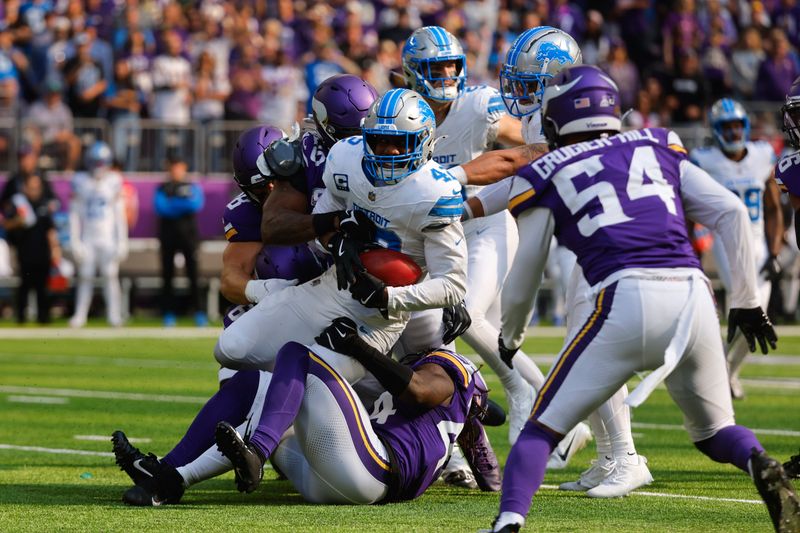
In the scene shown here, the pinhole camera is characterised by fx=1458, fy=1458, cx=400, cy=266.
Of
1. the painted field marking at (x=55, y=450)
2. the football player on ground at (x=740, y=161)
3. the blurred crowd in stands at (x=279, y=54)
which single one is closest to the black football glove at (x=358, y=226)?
the painted field marking at (x=55, y=450)

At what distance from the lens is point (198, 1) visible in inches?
716

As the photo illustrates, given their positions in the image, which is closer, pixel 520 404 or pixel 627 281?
pixel 627 281

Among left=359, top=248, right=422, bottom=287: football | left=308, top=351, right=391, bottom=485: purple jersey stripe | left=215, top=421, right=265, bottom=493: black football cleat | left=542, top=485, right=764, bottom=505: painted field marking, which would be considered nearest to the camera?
left=215, top=421, right=265, bottom=493: black football cleat

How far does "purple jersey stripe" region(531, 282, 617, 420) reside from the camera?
451 centimetres

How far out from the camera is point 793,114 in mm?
6262

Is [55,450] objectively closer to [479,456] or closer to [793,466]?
[479,456]

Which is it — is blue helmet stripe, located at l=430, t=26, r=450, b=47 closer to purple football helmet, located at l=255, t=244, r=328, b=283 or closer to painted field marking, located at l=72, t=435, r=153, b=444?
purple football helmet, located at l=255, t=244, r=328, b=283

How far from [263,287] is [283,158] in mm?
554

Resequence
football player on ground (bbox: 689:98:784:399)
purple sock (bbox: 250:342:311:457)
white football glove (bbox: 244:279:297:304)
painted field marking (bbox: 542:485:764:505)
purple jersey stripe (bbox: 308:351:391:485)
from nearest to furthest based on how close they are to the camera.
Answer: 1. purple sock (bbox: 250:342:311:457)
2. purple jersey stripe (bbox: 308:351:391:485)
3. painted field marking (bbox: 542:485:764:505)
4. white football glove (bbox: 244:279:297:304)
5. football player on ground (bbox: 689:98:784:399)

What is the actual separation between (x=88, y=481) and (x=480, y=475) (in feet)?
5.41

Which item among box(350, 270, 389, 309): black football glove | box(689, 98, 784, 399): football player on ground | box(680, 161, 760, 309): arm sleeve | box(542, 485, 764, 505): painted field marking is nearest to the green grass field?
box(542, 485, 764, 505): painted field marking

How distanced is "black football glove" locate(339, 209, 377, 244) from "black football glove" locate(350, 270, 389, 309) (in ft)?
0.70

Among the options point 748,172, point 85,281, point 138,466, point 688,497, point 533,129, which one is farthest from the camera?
point 85,281

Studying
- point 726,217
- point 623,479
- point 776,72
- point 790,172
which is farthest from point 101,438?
point 776,72
